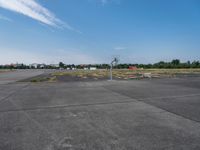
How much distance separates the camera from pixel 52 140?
10.3ft

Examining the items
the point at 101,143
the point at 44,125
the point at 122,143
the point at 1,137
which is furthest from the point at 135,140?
the point at 1,137

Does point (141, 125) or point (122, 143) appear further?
point (141, 125)

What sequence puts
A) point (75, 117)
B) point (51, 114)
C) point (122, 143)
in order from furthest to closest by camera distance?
point (51, 114)
point (75, 117)
point (122, 143)

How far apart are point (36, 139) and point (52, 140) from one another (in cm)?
38

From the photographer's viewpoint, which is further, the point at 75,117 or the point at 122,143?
the point at 75,117

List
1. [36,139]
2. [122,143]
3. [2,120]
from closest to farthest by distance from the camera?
1. [122,143]
2. [36,139]
3. [2,120]

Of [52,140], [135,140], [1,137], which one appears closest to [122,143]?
[135,140]

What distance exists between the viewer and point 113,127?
12.6 feet

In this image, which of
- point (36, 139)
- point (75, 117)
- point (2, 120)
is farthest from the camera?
point (75, 117)

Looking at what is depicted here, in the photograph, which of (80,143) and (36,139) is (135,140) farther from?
(36,139)

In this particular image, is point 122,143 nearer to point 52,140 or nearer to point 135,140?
point 135,140

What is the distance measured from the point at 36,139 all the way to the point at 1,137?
83 centimetres

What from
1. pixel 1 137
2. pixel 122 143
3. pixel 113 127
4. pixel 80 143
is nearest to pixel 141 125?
pixel 113 127

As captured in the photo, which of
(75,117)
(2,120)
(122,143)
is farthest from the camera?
(75,117)
